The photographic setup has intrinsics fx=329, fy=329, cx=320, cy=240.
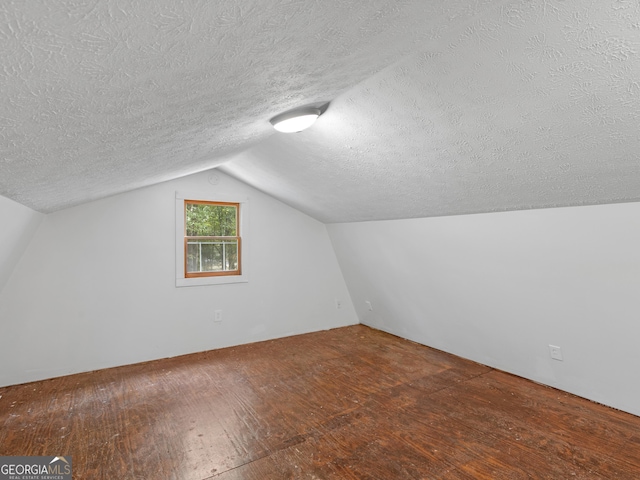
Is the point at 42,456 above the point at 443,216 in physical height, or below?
below

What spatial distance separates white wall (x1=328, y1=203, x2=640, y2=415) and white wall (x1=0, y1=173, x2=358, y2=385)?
1322 millimetres

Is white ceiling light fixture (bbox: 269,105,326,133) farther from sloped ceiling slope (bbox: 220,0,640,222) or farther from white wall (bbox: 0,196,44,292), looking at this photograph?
white wall (bbox: 0,196,44,292)

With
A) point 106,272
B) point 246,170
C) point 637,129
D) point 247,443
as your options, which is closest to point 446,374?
point 247,443

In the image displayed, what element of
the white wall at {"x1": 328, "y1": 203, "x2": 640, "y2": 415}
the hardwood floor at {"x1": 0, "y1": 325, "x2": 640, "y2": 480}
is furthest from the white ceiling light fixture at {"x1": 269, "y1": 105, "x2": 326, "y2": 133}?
the hardwood floor at {"x1": 0, "y1": 325, "x2": 640, "y2": 480}

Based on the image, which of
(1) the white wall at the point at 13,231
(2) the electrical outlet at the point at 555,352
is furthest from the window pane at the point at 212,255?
(2) the electrical outlet at the point at 555,352

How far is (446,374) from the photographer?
10.6 ft

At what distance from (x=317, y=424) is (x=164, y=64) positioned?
2391mm

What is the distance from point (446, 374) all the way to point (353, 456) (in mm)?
1589

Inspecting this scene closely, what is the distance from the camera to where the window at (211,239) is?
4086 mm

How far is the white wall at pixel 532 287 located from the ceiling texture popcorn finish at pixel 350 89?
10.7 inches

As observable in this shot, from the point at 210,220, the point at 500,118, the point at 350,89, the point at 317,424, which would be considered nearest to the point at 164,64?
the point at 350,89

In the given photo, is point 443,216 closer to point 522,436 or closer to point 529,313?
point 529,313

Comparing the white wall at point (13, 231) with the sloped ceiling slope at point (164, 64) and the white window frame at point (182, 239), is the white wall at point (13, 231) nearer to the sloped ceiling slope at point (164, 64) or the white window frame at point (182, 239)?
the sloped ceiling slope at point (164, 64)

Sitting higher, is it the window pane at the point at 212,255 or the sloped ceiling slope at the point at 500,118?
the sloped ceiling slope at the point at 500,118
